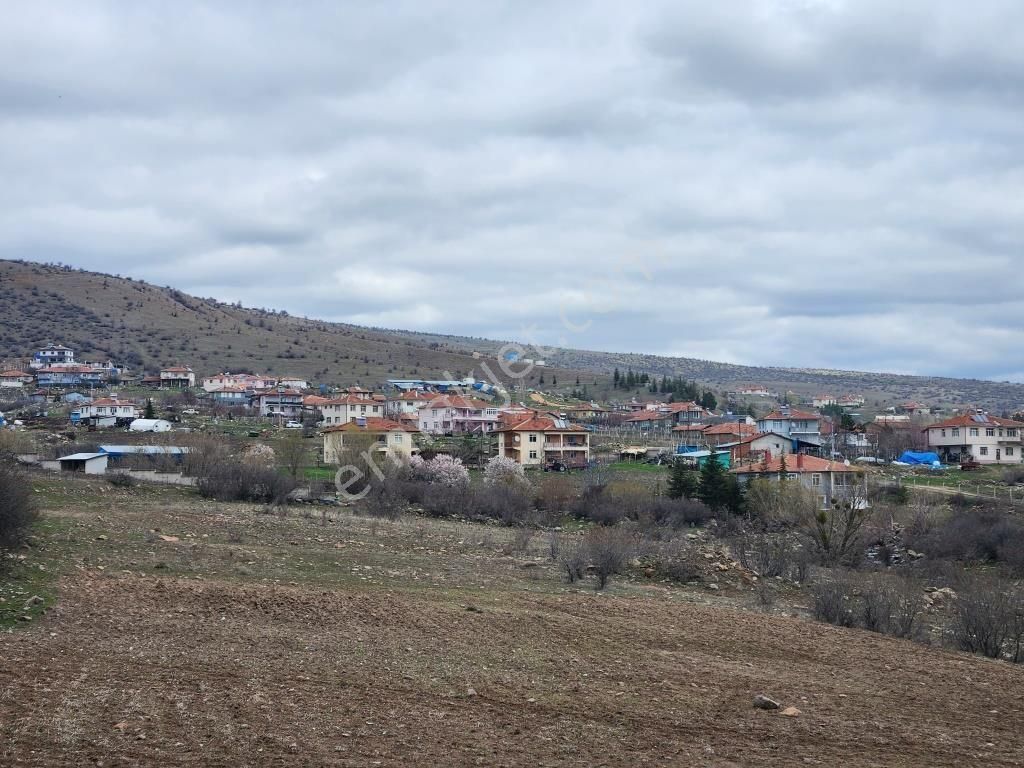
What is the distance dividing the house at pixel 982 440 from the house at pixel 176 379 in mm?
68341

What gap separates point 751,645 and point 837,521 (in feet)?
70.7

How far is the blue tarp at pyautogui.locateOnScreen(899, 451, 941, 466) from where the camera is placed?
6612 cm

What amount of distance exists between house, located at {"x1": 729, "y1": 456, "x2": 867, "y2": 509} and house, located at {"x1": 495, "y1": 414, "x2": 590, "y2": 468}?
13285 millimetres

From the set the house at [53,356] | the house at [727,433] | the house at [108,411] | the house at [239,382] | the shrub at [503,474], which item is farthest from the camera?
the house at [53,356]

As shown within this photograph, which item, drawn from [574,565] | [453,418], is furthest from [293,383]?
[574,565]

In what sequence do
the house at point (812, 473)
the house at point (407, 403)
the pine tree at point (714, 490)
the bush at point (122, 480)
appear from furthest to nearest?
the house at point (407, 403) → the house at point (812, 473) → the pine tree at point (714, 490) → the bush at point (122, 480)

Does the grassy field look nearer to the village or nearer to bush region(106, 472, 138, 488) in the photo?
bush region(106, 472, 138, 488)

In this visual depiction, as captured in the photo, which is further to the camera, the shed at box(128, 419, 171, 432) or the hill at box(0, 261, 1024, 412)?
the hill at box(0, 261, 1024, 412)

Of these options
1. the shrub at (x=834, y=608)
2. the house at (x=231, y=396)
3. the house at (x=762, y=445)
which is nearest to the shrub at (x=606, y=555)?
the shrub at (x=834, y=608)

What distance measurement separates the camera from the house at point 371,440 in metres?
52.9

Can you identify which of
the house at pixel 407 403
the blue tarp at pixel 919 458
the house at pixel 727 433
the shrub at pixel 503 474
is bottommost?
the shrub at pixel 503 474

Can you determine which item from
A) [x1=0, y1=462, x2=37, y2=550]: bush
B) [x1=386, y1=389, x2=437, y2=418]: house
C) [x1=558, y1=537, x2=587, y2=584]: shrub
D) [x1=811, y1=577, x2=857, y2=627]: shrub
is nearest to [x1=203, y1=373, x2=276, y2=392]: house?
[x1=386, y1=389, x2=437, y2=418]: house

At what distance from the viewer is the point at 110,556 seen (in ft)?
64.1

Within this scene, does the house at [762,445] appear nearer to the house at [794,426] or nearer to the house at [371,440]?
the house at [794,426]
